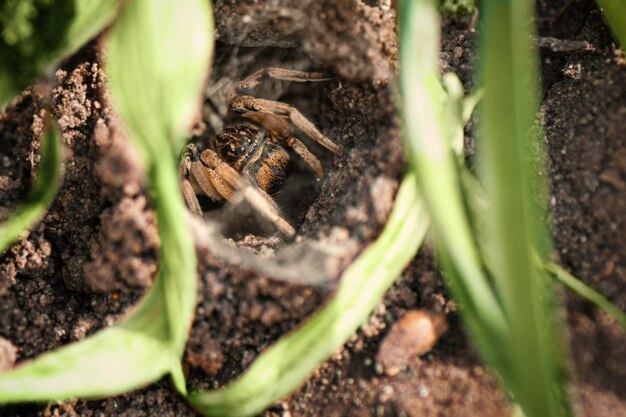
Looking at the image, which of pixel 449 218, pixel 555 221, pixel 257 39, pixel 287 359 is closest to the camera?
pixel 449 218

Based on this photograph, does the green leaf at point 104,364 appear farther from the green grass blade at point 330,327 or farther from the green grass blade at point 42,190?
the green grass blade at point 42,190

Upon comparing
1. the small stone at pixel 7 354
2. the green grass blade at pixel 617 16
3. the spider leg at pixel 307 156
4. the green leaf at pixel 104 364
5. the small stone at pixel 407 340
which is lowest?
the small stone at pixel 7 354

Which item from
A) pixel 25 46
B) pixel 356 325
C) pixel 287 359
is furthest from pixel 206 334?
pixel 25 46

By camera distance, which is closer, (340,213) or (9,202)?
(340,213)

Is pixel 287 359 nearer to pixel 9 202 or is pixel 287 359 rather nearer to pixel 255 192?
pixel 255 192

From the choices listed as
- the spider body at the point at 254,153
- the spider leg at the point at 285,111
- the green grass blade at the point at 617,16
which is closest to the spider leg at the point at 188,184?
the spider body at the point at 254,153

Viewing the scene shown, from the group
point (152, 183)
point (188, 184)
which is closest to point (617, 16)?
point (152, 183)

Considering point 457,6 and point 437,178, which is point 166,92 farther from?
point 457,6
